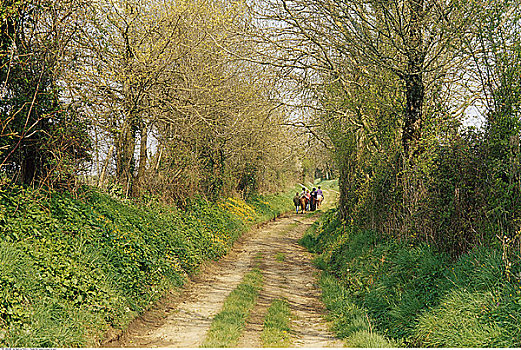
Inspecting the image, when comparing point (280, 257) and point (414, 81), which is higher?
point (414, 81)

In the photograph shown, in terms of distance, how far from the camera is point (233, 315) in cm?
845

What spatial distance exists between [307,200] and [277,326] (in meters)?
27.7

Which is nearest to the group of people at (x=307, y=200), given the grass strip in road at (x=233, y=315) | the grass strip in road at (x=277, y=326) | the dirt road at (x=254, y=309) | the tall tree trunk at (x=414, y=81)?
the dirt road at (x=254, y=309)

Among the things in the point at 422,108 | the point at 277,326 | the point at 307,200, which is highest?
the point at 422,108

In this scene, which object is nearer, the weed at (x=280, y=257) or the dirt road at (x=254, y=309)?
the dirt road at (x=254, y=309)

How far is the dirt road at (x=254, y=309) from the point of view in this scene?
7.34m

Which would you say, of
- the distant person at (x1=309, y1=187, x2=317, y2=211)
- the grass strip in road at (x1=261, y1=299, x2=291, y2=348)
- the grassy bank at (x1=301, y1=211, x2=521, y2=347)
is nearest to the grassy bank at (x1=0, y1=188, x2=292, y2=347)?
the grass strip in road at (x1=261, y1=299, x2=291, y2=348)

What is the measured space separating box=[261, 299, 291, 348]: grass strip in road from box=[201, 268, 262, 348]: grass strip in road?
430 millimetres

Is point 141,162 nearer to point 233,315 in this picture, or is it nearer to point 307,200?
point 233,315

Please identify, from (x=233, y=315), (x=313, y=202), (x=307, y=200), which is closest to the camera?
(x=233, y=315)

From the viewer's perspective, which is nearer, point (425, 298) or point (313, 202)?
point (425, 298)

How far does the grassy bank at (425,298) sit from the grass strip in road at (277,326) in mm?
926

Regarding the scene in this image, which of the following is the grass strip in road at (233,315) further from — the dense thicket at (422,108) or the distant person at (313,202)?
the distant person at (313,202)

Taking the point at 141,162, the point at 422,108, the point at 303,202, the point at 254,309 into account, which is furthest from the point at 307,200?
the point at 254,309
